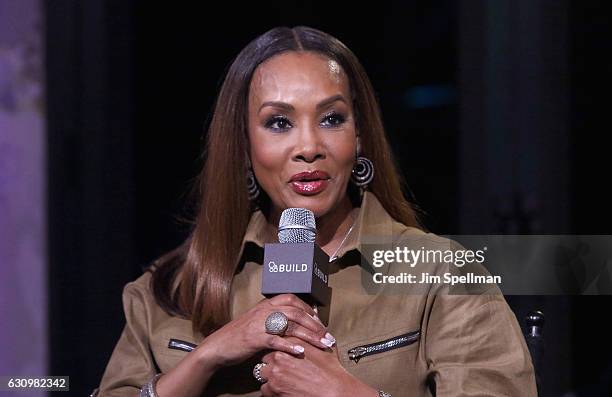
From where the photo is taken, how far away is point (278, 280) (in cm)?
179

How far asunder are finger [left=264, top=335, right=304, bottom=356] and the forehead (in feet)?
1.64

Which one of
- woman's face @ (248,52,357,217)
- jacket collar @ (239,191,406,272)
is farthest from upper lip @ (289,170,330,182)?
jacket collar @ (239,191,406,272)

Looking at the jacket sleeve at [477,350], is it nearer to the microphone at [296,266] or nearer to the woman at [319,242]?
the woman at [319,242]

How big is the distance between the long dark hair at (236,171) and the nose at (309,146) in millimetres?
114

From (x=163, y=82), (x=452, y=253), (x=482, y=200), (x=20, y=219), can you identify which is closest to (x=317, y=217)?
(x=452, y=253)

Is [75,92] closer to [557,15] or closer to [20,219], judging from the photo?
[20,219]

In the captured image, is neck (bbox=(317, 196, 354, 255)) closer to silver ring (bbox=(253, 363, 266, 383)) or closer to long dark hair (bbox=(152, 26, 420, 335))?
long dark hair (bbox=(152, 26, 420, 335))

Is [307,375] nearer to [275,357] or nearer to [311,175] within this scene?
[275,357]

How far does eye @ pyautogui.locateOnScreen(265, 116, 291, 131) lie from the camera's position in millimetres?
2143

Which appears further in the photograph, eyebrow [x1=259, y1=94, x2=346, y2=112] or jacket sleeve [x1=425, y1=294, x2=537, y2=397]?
eyebrow [x1=259, y1=94, x2=346, y2=112]

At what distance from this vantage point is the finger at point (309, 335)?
1.81 m

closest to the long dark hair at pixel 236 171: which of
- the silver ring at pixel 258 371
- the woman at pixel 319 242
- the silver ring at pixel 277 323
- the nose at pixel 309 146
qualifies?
the woman at pixel 319 242

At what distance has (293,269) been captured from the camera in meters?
1.78

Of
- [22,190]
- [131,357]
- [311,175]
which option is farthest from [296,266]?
[22,190]
